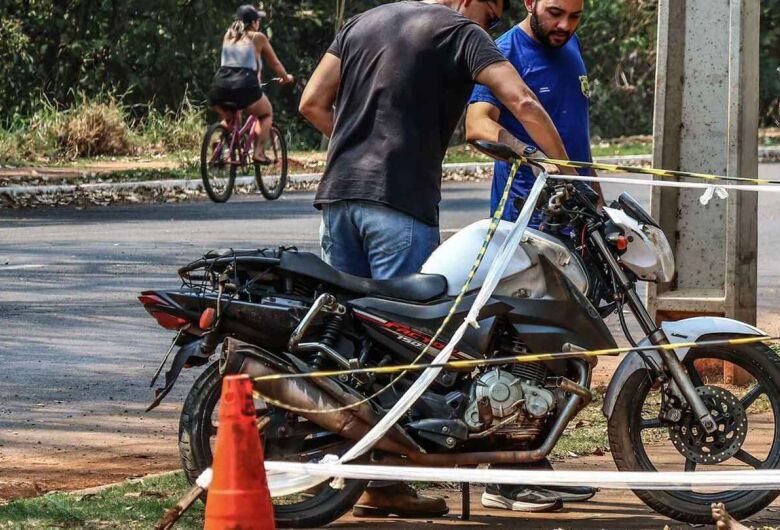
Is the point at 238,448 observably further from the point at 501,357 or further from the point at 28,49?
the point at 28,49

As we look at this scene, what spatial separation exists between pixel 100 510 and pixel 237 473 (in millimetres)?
1426

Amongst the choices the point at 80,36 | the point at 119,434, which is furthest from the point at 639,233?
the point at 80,36

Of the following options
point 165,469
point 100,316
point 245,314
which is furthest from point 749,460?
point 100,316

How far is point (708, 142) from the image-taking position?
8734mm

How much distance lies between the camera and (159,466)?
6.94m

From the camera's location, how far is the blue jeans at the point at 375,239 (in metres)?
6.13

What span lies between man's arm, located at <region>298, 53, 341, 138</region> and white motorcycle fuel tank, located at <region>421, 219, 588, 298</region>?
72 centimetres

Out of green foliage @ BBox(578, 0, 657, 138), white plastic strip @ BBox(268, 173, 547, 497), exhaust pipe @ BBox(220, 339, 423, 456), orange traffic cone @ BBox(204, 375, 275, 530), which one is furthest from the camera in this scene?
green foliage @ BBox(578, 0, 657, 138)

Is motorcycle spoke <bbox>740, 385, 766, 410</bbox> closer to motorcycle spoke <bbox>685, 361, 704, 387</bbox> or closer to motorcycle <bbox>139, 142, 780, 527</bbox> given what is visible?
motorcycle <bbox>139, 142, 780, 527</bbox>

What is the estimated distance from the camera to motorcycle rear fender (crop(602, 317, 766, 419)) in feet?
19.6

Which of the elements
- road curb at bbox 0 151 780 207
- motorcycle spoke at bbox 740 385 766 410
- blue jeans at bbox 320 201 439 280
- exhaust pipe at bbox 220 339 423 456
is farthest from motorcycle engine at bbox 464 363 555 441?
road curb at bbox 0 151 780 207

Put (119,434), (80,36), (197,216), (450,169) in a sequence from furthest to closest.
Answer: (80,36), (450,169), (197,216), (119,434)

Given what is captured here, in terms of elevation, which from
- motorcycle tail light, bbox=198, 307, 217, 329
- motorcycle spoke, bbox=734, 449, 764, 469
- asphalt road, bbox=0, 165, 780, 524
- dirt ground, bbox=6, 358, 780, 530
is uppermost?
motorcycle tail light, bbox=198, 307, 217, 329

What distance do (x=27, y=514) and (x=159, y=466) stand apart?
49.2 inches
